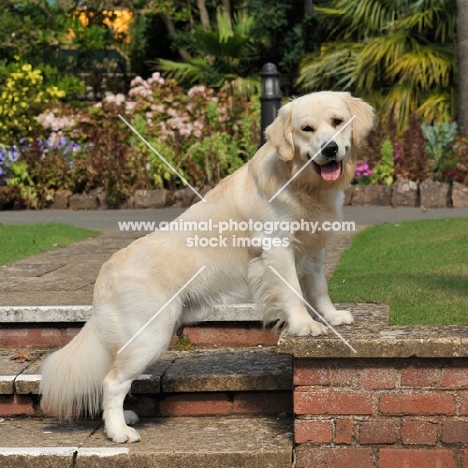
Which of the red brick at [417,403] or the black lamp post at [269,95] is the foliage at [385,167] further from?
the red brick at [417,403]

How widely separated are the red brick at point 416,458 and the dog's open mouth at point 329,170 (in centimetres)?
119

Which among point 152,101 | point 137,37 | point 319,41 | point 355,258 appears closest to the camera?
point 355,258

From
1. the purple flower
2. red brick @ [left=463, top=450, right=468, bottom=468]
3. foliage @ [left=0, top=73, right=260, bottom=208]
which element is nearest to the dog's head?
red brick @ [left=463, top=450, right=468, bottom=468]

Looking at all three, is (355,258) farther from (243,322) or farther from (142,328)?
(142,328)

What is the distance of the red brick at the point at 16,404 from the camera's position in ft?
16.9

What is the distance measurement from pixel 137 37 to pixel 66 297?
14387mm

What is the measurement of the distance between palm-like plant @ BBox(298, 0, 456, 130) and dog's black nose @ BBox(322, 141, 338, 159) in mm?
10111

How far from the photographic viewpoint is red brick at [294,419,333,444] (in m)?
4.50

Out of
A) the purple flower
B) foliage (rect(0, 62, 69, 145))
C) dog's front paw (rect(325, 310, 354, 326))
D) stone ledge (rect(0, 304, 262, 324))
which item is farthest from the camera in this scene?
foliage (rect(0, 62, 69, 145))

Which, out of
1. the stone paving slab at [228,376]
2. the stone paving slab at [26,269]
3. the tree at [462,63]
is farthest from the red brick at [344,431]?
the tree at [462,63]

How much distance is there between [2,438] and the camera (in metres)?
4.83

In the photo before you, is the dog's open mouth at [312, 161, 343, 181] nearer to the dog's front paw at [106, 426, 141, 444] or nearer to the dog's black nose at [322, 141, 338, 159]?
the dog's black nose at [322, 141, 338, 159]

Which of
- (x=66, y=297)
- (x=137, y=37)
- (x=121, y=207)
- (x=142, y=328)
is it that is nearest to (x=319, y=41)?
(x=137, y=37)

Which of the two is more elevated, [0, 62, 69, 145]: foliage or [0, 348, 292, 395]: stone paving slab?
[0, 62, 69, 145]: foliage
